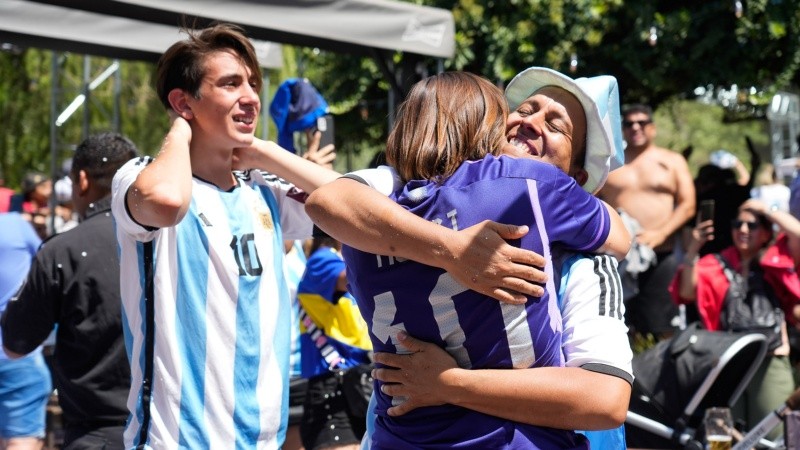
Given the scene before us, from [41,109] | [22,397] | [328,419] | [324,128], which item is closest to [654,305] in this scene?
[328,419]

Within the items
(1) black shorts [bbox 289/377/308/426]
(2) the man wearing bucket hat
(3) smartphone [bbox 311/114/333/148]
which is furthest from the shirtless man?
(2) the man wearing bucket hat

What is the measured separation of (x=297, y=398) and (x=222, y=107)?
283 centimetres

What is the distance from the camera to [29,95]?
61.1 feet

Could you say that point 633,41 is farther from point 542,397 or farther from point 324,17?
point 542,397

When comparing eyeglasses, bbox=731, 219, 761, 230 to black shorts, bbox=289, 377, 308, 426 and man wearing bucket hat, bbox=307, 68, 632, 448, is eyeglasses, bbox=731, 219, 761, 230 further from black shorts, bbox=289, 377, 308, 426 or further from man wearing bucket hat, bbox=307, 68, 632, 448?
man wearing bucket hat, bbox=307, 68, 632, 448

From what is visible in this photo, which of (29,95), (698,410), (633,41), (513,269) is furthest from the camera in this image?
(29,95)

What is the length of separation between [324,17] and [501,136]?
197 inches

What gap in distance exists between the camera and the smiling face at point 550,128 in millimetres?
2299

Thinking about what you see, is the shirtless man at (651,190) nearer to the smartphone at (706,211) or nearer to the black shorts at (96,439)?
the smartphone at (706,211)

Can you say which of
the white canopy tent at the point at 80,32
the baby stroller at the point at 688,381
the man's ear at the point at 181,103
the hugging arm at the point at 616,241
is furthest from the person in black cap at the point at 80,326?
the white canopy tent at the point at 80,32

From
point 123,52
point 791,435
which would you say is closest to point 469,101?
point 791,435

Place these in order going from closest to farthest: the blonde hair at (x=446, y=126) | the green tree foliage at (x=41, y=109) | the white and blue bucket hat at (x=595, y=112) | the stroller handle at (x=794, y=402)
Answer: the blonde hair at (x=446, y=126), the white and blue bucket hat at (x=595, y=112), the stroller handle at (x=794, y=402), the green tree foliage at (x=41, y=109)

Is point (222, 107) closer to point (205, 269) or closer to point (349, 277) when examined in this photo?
point (205, 269)

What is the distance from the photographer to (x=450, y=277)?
2.03 m
